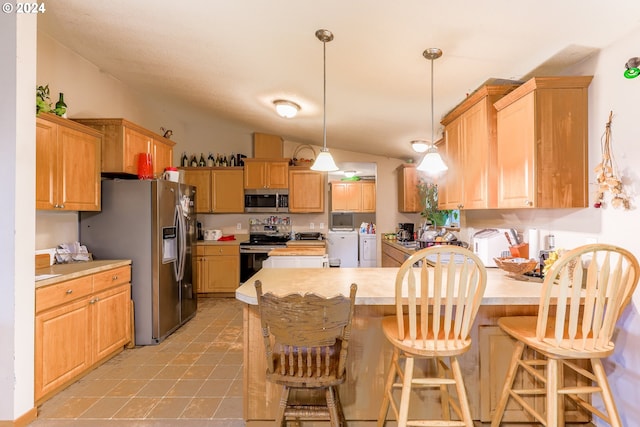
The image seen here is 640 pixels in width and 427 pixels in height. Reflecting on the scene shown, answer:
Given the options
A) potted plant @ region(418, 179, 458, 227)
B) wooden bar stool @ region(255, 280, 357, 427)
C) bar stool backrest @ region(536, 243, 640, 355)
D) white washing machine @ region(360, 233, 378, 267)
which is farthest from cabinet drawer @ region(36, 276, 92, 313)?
white washing machine @ region(360, 233, 378, 267)

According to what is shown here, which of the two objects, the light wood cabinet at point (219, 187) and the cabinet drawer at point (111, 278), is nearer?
the cabinet drawer at point (111, 278)

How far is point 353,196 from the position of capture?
6.55m

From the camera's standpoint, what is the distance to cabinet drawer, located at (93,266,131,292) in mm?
2740

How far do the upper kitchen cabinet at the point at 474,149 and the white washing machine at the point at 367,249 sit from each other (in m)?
2.98

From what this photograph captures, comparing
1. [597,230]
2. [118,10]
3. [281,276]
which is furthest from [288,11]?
[597,230]

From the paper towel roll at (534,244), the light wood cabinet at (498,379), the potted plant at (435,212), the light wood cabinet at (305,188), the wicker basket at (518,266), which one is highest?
the light wood cabinet at (305,188)

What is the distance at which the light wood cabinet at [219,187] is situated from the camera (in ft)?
18.1

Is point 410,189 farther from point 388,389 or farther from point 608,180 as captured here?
point 388,389

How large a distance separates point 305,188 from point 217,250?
1.76 meters

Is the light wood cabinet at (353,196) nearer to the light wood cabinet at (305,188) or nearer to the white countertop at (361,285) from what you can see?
the light wood cabinet at (305,188)

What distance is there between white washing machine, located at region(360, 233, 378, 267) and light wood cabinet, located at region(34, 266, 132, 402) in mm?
4061

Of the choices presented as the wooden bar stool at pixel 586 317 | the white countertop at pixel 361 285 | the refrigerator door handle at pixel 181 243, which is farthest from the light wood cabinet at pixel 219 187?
the wooden bar stool at pixel 586 317

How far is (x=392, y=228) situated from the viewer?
20.3 feet

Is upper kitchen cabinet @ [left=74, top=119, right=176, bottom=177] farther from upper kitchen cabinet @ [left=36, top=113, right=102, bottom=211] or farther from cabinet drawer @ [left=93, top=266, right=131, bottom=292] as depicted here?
cabinet drawer @ [left=93, top=266, right=131, bottom=292]
